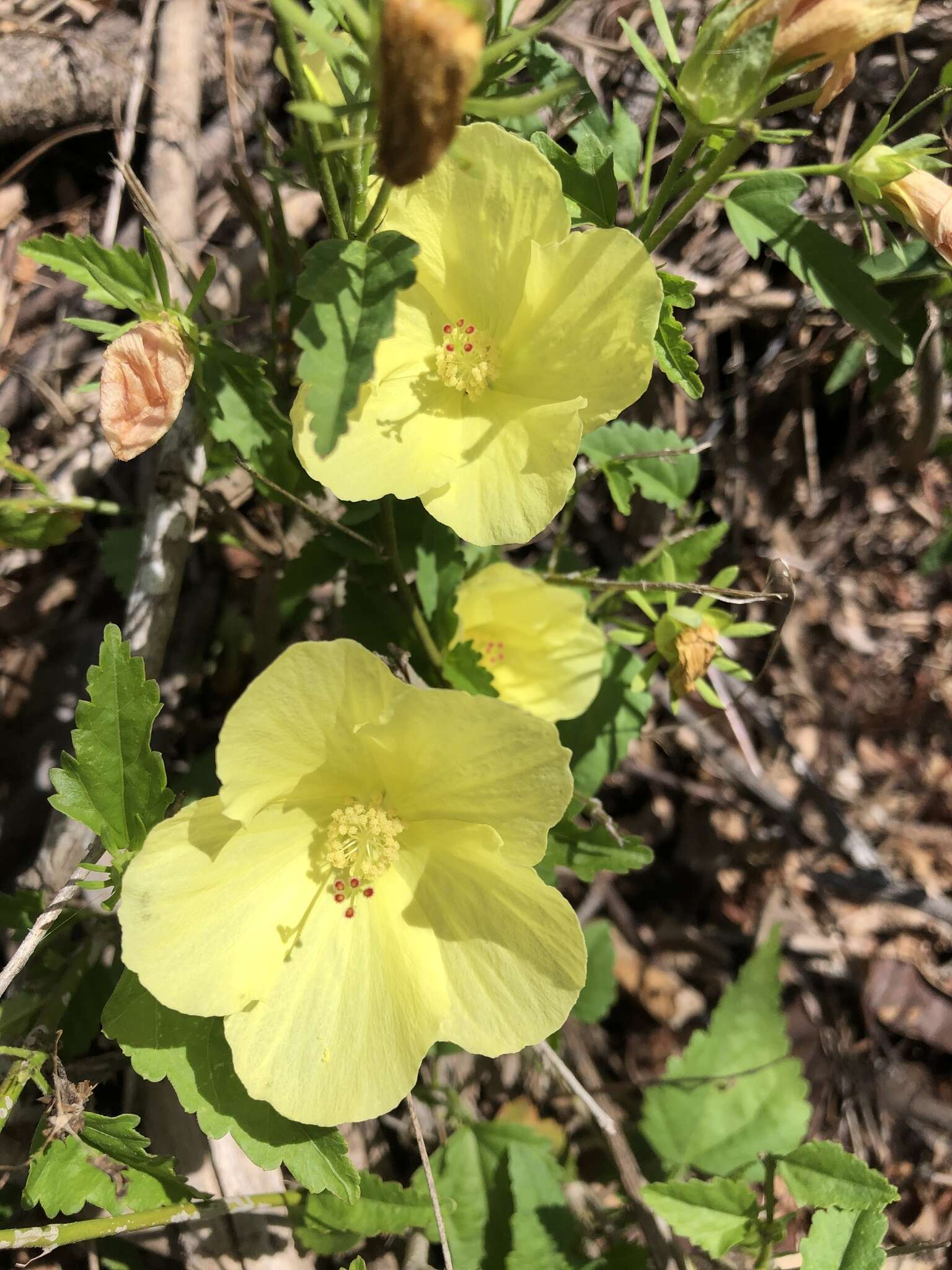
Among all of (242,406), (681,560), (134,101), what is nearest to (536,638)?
(681,560)

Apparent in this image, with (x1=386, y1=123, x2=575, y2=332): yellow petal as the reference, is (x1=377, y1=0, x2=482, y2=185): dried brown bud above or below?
above

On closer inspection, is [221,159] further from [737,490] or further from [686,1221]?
[686,1221]

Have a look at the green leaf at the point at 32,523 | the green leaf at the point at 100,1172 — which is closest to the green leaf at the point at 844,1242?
the green leaf at the point at 100,1172

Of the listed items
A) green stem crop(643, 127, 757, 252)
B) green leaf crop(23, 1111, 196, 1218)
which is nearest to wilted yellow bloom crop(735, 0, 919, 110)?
green stem crop(643, 127, 757, 252)

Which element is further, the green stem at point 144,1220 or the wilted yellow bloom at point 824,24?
the green stem at point 144,1220

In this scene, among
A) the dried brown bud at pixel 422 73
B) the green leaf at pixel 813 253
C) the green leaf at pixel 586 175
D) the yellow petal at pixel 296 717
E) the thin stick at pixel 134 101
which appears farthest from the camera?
the thin stick at pixel 134 101

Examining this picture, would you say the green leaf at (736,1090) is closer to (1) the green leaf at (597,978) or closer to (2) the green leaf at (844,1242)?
(1) the green leaf at (597,978)

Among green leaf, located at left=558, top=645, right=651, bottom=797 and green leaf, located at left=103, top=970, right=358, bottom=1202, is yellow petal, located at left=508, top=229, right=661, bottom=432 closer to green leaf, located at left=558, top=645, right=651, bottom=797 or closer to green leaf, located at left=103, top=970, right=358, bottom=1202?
green leaf, located at left=558, top=645, right=651, bottom=797
